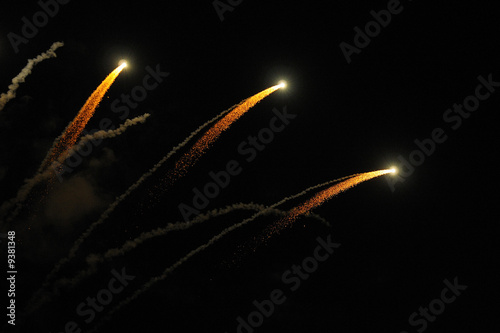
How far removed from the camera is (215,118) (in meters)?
26.0

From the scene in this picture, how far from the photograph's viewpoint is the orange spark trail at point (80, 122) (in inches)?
904

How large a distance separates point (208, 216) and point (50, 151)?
10.1 meters

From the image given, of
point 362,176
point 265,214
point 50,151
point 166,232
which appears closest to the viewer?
point 50,151

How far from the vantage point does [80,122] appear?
2405 cm

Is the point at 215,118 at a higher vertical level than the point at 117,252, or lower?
higher

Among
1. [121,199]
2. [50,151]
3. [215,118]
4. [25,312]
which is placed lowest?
[25,312]

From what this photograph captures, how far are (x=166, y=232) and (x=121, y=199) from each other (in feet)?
11.0

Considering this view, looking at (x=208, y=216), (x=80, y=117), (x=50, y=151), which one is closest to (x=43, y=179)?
(x=50, y=151)

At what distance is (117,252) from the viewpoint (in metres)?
23.8

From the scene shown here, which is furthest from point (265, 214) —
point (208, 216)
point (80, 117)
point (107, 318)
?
point (80, 117)

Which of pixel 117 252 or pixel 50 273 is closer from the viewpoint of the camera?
pixel 50 273

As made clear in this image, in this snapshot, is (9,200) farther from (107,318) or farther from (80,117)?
(107,318)

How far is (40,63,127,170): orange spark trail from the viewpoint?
23.0 meters

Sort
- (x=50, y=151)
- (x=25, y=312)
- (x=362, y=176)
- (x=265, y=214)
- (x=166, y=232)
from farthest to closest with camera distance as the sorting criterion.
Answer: (x=362, y=176) < (x=265, y=214) < (x=166, y=232) < (x=50, y=151) < (x=25, y=312)
